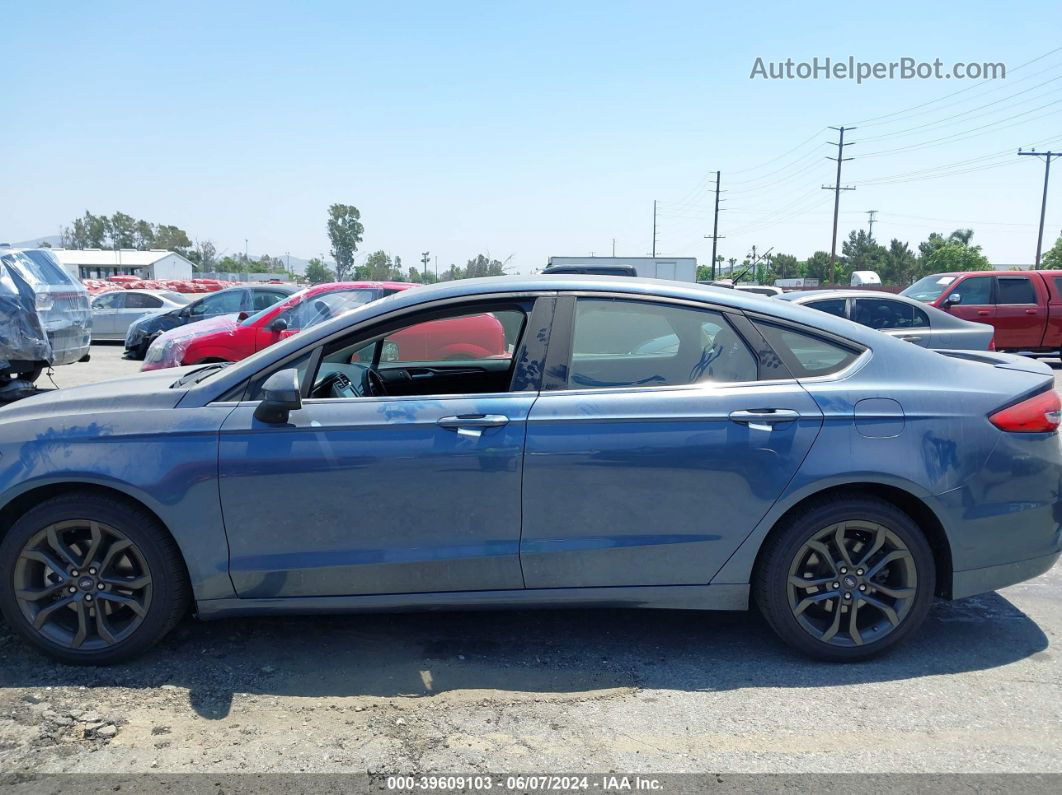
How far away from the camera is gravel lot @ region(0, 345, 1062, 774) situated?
9.21ft

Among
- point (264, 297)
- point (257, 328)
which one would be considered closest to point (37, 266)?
point (257, 328)

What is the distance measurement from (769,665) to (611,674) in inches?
28.3

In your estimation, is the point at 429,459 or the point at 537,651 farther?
the point at 537,651

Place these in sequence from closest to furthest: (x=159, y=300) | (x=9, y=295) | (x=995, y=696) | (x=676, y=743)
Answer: (x=676, y=743)
(x=995, y=696)
(x=9, y=295)
(x=159, y=300)

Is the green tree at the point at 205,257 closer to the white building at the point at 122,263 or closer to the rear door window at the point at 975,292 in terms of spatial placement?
the white building at the point at 122,263

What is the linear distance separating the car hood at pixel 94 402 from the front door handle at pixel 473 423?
121 cm

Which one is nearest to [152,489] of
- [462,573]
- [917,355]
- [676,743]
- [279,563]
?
[279,563]

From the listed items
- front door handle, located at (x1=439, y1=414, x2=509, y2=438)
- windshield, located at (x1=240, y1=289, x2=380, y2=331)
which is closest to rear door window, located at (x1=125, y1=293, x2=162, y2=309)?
windshield, located at (x1=240, y1=289, x2=380, y2=331)

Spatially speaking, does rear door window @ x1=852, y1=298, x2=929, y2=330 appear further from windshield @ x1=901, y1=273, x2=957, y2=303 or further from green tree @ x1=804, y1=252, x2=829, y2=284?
green tree @ x1=804, y1=252, x2=829, y2=284

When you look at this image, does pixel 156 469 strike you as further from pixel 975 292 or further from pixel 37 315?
pixel 975 292

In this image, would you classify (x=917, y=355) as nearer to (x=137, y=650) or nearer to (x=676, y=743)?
(x=676, y=743)

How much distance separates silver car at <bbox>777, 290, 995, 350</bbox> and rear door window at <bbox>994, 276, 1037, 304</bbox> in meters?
5.53

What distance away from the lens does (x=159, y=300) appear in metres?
20.3

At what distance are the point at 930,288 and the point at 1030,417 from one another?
44.8ft
